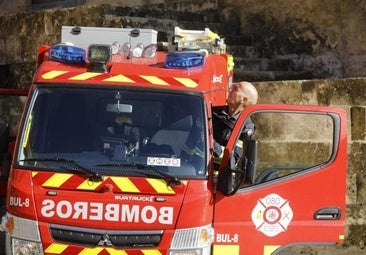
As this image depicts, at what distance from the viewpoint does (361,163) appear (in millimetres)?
7457

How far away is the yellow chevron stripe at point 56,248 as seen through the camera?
4.46m

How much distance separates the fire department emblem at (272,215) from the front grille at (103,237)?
0.82m

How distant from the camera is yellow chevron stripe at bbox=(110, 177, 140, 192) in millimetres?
4527

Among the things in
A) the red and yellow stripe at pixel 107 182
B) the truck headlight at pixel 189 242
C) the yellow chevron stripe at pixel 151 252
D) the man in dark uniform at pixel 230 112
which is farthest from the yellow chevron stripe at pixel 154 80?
the yellow chevron stripe at pixel 151 252

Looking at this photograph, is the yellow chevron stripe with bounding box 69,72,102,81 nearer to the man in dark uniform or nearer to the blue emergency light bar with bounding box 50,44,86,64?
the blue emergency light bar with bounding box 50,44,86,64

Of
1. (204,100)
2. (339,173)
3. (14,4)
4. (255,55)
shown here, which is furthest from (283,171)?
(14,4)

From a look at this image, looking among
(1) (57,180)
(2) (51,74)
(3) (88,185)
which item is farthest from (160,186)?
(2) (51,74)

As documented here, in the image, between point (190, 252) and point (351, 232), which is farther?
point (351, 232)

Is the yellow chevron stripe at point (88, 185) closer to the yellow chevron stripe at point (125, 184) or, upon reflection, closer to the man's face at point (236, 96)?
the yellow chevron stripe at point (125, 184)

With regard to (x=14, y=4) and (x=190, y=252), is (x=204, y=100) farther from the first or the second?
(x=14, y=4)

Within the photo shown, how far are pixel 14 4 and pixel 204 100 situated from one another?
12.1 meters

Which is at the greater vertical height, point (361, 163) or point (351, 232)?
point (361, 163)

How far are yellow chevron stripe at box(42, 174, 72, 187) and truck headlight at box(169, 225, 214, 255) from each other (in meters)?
0.83

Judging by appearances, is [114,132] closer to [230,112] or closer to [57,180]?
[57,180]
